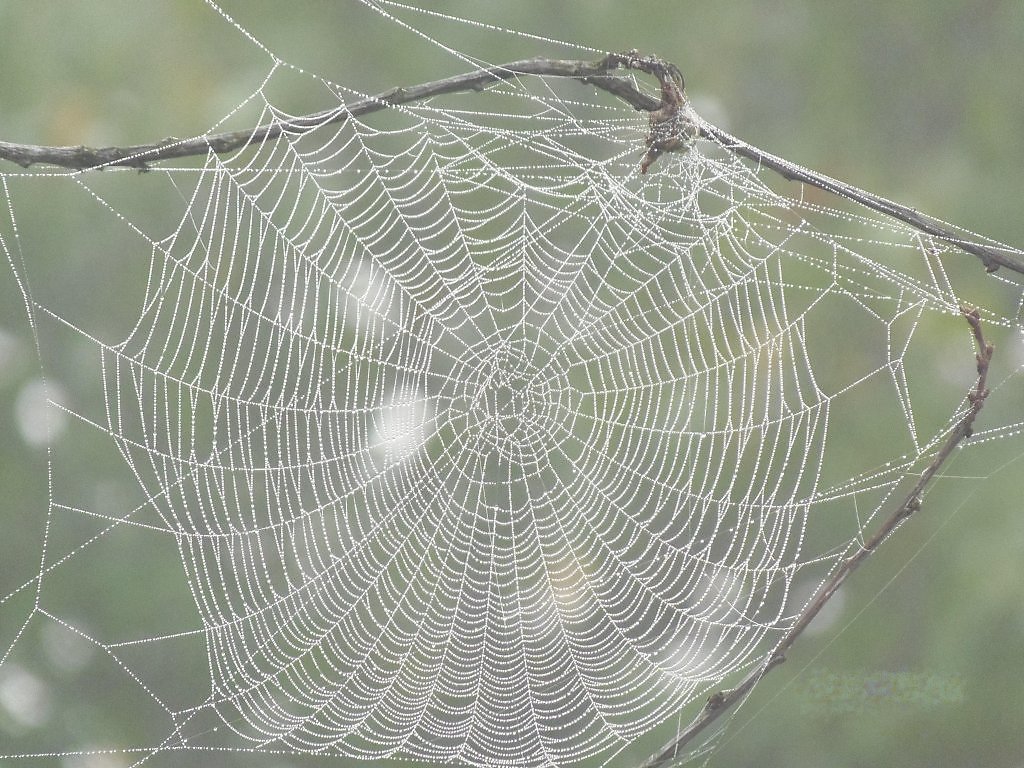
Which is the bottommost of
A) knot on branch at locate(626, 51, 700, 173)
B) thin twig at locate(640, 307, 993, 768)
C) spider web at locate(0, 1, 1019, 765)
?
thin twig at locate(640, 307, 993, 768)

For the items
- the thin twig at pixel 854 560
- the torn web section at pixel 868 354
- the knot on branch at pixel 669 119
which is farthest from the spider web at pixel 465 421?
the thin twig at pixel 854 560

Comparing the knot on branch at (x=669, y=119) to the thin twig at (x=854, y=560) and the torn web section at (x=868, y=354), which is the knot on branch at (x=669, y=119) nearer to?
the thin twig at (x=854, y=560)

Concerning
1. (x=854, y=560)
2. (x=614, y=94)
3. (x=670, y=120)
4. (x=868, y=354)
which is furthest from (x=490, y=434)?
(x=854, y=560)

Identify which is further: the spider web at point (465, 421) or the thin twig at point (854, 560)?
the spider web at point (465, 421)

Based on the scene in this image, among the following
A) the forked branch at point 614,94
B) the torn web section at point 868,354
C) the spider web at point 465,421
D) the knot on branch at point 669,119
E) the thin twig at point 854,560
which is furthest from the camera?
the torn web section at point 868,354

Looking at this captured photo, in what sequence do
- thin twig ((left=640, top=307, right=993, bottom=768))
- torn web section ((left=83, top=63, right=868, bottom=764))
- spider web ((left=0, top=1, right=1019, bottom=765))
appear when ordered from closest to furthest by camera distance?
thin twig ((left=640, top=307, right=993, bottom=768)), torn web section ((left=83, top=63, right=868, bottom=764)), spider web ((left=0, top=1, right=1019, bottom=765))

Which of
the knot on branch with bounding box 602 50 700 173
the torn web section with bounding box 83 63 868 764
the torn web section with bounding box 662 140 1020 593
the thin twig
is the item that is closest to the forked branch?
the knot on branch with bounding box 602 50 700 173

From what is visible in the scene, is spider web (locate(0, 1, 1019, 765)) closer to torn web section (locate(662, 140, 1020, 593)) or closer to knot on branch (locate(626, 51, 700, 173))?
torn web section (locate(662, 140, 1020, 593))

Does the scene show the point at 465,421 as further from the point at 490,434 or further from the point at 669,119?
the point at 669,119

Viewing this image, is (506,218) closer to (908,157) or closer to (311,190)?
(311,190)

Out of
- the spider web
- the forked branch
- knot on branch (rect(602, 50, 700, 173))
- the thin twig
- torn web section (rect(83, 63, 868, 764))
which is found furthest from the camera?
the spider web
